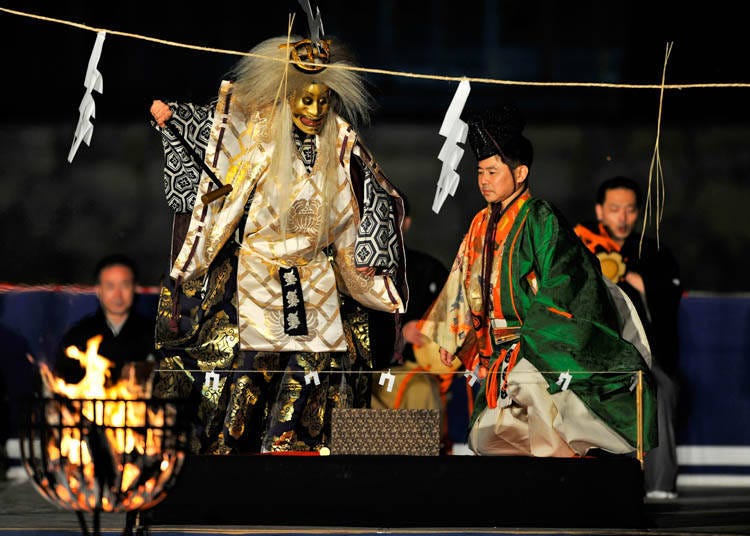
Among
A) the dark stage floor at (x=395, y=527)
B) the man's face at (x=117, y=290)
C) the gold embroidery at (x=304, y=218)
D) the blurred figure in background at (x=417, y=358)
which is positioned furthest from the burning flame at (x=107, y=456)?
the man's face at (x=117, y=290)

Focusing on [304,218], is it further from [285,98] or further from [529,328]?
[529,328]

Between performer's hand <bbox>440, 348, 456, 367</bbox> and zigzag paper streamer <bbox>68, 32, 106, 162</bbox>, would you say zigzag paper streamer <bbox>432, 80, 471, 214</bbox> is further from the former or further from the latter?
zigzag paper streamer <bbox>68, 32, 106, 162</bbox>

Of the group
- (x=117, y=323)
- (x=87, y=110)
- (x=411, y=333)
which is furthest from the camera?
(x=117, y=323)

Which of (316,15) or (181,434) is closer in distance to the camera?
(181,434)

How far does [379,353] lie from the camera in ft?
19.1

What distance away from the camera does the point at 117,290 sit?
248 inches

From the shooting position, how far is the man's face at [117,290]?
6.30 metres

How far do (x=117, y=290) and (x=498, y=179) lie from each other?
1720mm

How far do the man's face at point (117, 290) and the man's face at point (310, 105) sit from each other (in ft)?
4.00

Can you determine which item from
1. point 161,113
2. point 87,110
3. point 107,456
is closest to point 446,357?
point 161,113

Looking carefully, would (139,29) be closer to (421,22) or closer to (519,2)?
(421,22)

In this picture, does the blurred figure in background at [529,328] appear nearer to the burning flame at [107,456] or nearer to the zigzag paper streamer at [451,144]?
the zigzag paper streamer at [451,144]

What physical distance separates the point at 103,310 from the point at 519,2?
2677mm

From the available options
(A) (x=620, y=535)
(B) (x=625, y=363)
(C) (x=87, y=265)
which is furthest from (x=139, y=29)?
(A) (x=620, y=535)
